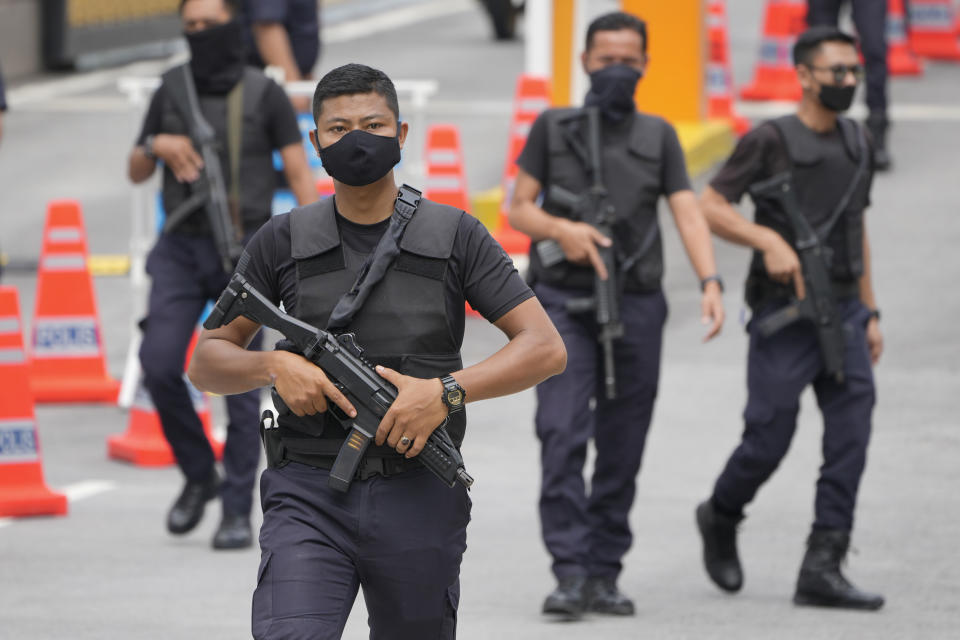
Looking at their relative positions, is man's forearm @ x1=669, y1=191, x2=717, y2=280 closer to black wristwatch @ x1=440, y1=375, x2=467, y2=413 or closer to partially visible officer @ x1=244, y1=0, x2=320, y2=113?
black wristwatch @ x1=440, y1=375, x2=467, y2=413

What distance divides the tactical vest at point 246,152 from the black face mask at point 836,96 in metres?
2.28

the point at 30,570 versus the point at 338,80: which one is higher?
the point at 338,80

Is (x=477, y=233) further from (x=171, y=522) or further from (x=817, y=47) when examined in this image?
(x=171, y=522)

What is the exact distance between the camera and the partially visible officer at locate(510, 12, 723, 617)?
661 centimetres

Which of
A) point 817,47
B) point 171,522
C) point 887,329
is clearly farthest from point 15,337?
point 887,329

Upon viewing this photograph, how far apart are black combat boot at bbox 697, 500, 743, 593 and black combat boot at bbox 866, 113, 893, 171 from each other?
7540 mm

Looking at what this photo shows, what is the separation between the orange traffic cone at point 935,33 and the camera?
20.1 metres

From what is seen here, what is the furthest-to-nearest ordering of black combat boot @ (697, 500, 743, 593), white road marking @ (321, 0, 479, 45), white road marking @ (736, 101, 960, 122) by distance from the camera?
white road marking @ (321, 0, 479, 45) → white road marking @ (736, 101, 960, 122) → black combat boot @ (697, 500, 743, 593)

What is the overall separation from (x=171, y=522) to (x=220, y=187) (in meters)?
1.45

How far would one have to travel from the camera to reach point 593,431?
686 centimetres

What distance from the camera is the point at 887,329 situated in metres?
11.6

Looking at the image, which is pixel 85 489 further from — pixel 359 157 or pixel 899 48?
pixel 899 48

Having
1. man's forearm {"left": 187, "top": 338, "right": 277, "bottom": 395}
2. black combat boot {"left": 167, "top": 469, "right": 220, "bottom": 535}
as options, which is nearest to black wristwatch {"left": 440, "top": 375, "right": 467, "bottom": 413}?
man's forearm {"left": 187, "top": 338, "right": 277, "bottom": 395}

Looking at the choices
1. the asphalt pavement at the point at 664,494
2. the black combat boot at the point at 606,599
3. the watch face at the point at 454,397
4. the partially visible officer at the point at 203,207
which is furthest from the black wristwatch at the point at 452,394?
the partially visible officer at the point at 203,207
